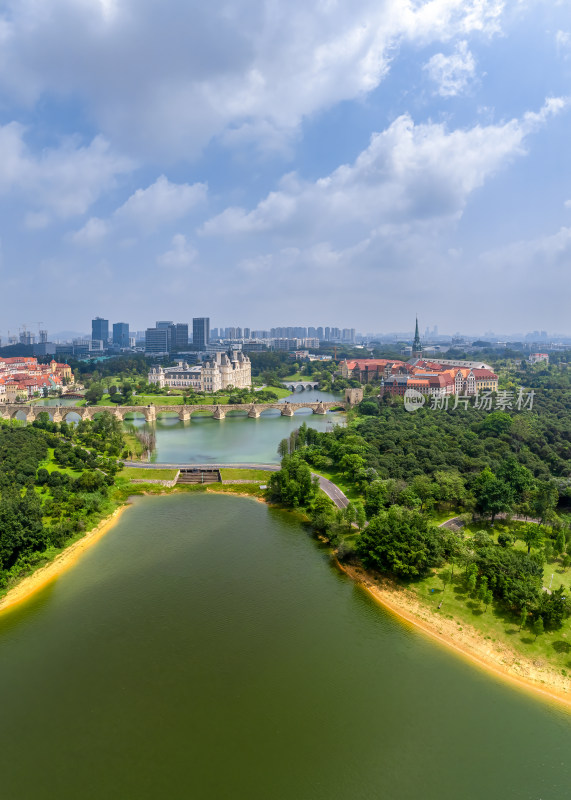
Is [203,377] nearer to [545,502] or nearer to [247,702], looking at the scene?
[545,502]

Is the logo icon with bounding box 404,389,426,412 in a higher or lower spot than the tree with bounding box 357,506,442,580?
higher

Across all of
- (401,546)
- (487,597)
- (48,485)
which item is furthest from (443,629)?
(48,485)

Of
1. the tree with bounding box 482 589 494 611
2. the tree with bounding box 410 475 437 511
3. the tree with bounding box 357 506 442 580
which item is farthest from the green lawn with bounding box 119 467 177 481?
the tree with bounding box 482 589 494 611

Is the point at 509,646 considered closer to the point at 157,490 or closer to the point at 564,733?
the point at 564,733

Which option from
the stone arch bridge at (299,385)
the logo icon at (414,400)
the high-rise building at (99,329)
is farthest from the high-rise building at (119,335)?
the logo icon at (414,400)

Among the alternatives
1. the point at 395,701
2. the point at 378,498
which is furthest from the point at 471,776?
the point at 378,498

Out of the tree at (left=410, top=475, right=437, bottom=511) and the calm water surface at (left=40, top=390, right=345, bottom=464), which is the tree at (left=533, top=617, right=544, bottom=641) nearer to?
the tree at (left=410, top=475, right=437, bottom=511)
